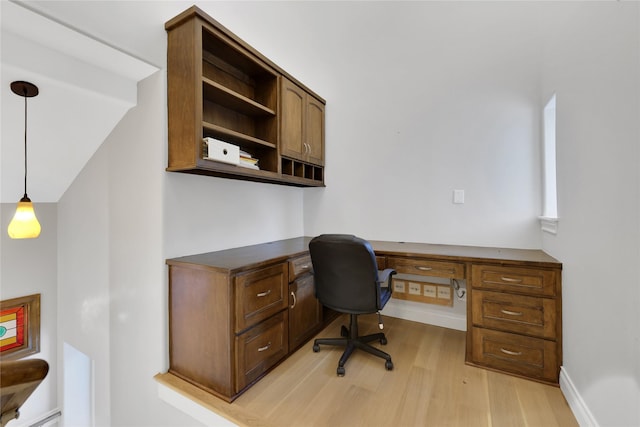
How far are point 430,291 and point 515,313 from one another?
84 centimetres

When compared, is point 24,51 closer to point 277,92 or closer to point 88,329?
point 277,92

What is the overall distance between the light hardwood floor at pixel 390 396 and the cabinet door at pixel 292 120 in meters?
1.74

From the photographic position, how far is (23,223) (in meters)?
1.68

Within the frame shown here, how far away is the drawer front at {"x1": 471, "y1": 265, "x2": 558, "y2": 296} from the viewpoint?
1702 millimetres

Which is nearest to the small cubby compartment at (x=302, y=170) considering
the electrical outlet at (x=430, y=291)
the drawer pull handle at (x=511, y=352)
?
the electrical outlet at (x=430, y=291)

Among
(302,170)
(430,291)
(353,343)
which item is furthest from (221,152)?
(430,291)

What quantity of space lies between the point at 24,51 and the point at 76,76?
225mm

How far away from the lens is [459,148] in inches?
97.3

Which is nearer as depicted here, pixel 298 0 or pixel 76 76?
pixel 76 76

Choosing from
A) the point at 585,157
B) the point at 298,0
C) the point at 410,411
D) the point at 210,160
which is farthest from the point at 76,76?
the point at 585,157

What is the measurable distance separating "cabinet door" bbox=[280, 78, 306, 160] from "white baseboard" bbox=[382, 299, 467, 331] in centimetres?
184

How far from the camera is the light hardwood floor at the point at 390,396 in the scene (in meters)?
1.44

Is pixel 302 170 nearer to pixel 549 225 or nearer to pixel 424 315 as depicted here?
pixel 424 315

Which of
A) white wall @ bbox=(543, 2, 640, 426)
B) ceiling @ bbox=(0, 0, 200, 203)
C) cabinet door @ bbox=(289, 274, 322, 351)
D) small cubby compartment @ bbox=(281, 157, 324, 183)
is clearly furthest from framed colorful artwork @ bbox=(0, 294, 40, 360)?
white wall @ bbox=(543, 2, 640, 426)
